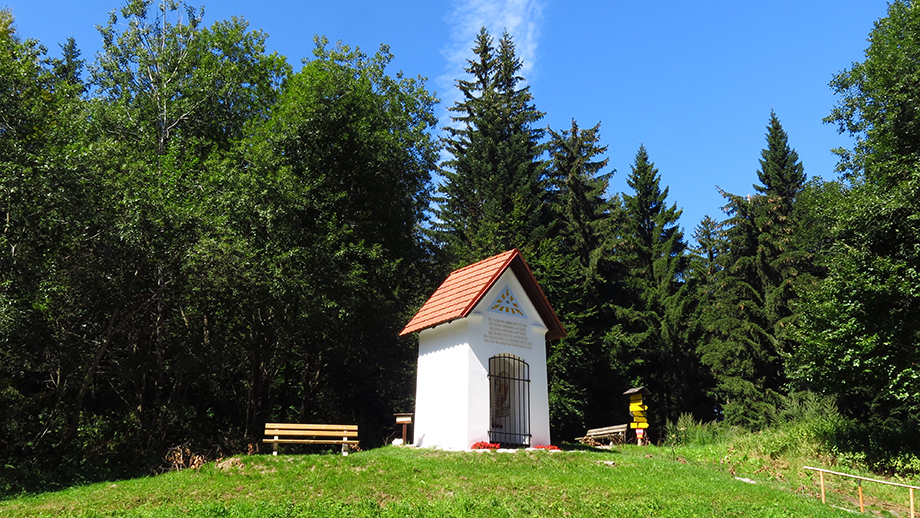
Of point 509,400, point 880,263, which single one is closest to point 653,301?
point 880,263

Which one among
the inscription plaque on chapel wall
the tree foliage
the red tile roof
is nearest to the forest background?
the tree foliage

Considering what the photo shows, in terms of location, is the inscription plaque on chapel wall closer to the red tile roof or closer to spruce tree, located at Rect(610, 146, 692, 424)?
the red tile roof

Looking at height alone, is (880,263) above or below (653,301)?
below

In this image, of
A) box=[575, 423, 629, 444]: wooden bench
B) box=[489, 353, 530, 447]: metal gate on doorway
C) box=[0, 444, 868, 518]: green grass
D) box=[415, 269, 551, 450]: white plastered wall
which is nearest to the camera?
box=[0, 444, 868, 518]: green grass

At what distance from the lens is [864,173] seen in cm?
2312

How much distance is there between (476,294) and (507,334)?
1608mm

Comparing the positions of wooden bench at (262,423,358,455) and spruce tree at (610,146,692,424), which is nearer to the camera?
wooden bench at (262,423,358,455)

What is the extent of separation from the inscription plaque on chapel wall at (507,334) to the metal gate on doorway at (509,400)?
40 cm

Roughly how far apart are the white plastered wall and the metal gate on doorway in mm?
211

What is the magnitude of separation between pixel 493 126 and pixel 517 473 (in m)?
25.2

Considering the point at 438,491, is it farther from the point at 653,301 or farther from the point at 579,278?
the point at 653,301

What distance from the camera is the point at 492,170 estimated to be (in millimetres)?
32969

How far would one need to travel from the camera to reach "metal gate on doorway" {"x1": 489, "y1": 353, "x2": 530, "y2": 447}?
17062 mm

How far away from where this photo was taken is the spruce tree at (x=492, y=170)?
1174 inches
